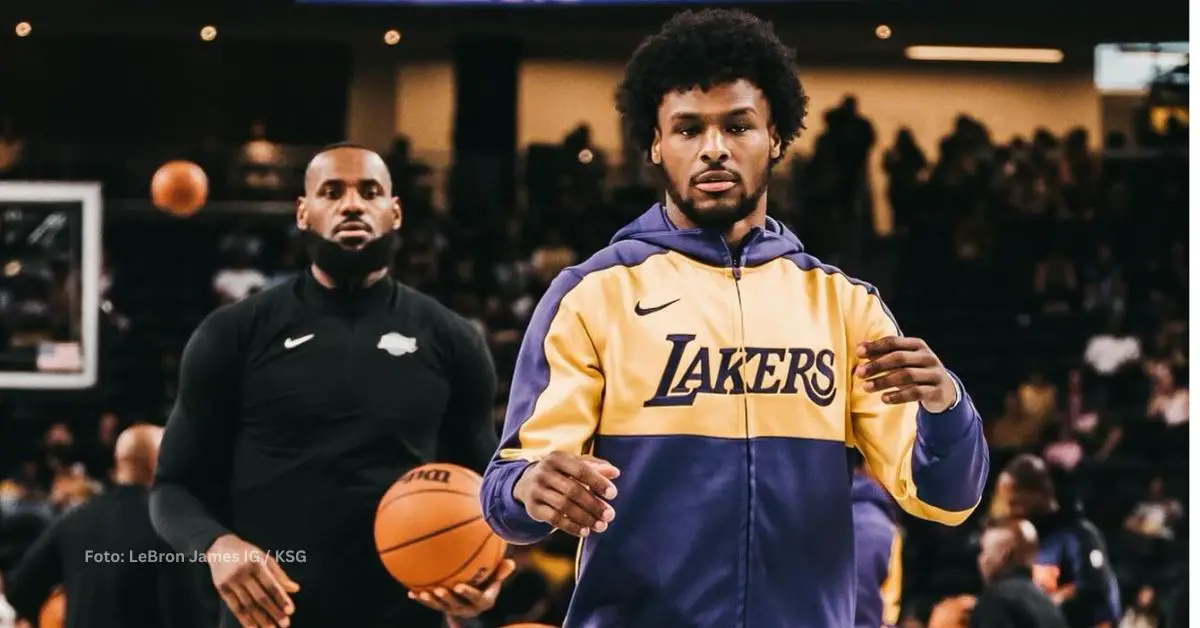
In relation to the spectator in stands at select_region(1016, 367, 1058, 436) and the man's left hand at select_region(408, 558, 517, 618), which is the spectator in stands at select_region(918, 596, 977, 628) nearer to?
the man's left hand at select_region(408, 558, 517, 618)

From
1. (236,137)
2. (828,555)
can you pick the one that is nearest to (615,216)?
(236,137)

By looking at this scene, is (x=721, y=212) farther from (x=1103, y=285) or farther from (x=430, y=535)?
(x=1103, y=285)

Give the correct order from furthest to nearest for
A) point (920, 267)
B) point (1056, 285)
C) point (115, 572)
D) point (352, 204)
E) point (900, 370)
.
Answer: point (920, 267)
point (1056, 285)
point (115, 572)
point (352, 204)
point (900, 370)

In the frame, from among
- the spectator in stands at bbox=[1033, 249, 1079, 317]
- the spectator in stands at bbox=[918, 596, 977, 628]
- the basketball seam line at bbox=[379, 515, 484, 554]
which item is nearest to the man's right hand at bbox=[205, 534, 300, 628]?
the basketball seam line at bbox=[379, 515, 484, 554]

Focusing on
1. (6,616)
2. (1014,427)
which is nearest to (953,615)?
(6,616)

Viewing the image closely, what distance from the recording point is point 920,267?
52.4ft

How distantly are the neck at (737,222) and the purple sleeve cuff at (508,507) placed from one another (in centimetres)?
53

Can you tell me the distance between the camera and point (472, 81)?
57.8ft

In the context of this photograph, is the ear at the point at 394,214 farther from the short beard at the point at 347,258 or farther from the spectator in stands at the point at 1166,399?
the spectator in stands at the point at 1166,399


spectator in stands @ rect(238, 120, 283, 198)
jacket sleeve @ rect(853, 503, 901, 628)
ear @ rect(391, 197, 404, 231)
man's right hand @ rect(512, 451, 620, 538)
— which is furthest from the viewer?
spectator in stands @ rect(238, 120, 283, 198)

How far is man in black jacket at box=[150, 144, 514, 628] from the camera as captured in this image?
5199 mm

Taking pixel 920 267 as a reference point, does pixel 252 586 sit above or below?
below

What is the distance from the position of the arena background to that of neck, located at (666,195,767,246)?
27.8 ft

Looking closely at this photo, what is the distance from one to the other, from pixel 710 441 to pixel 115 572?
12.8 ft
